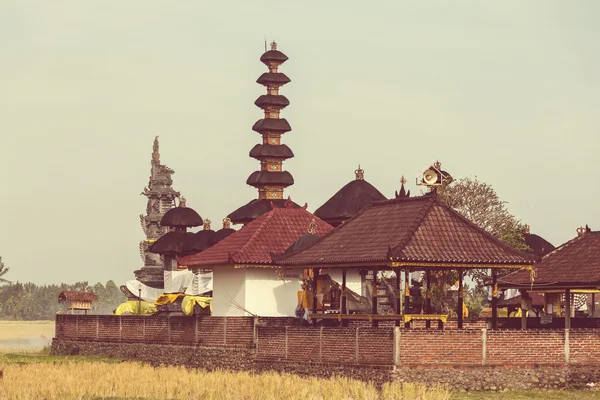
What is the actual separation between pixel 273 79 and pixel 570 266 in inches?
1309

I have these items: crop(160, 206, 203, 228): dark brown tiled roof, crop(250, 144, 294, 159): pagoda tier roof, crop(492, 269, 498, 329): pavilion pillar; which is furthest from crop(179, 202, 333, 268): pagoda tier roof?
crop(250, 144, 294, 159): pagoda tier roof

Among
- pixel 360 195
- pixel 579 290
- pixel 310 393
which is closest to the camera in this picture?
pixel 310 393

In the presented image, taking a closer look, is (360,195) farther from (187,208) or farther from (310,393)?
(310,393)

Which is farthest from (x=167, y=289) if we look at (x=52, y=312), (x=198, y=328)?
(x=52, y=312)

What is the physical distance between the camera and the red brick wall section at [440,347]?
39531 mm

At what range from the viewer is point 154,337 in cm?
5319

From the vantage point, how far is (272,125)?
77.1m

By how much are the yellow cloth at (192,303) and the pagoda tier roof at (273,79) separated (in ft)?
78.3

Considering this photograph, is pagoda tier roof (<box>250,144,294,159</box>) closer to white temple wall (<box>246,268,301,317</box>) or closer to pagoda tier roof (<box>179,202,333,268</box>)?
pagoda tier roof (<box>179,202,333,268</box>)

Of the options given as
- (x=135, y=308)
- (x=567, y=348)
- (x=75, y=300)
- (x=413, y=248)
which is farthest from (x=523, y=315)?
(x=75, y=300)

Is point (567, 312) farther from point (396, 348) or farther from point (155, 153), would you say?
point (155, 153)

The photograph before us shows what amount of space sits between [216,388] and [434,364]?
6.93 meters

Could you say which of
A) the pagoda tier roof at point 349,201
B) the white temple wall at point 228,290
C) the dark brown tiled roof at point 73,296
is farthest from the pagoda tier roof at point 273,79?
the white temple wall at point 228,290

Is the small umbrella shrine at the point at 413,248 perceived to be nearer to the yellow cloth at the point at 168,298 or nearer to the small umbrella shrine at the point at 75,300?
the yellow cloth at the point at 168,298
